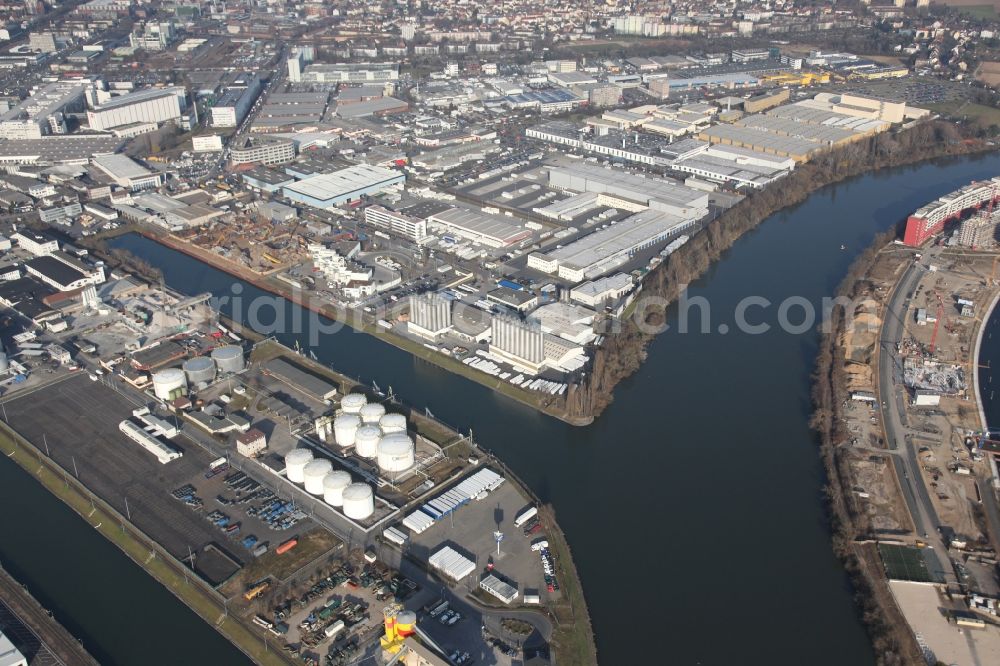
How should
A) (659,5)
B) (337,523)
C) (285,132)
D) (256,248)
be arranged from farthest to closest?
(659,5), (285,132), (256,248), (337,523)

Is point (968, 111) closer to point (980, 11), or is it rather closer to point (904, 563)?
point (980, 11)

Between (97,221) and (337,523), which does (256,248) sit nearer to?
(97,221)

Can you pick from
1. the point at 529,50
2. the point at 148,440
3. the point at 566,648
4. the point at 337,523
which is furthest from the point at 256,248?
the point at 529,50

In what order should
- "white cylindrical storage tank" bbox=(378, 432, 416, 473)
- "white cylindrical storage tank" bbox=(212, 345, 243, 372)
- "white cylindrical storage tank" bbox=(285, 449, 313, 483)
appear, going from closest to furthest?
1. "white cylindrical storage tank" bbox=(285, 449, 313, 483)
2. "white cylindrical storage tank" bbox=(378, 432, 416, 473)
3. "white cylindrical storage tank" bbox=(212, 345, 243, 372)

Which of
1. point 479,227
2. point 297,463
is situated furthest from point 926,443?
point 479,227

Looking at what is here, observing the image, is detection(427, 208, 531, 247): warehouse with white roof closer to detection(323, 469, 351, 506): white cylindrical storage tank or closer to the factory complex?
the factory complex

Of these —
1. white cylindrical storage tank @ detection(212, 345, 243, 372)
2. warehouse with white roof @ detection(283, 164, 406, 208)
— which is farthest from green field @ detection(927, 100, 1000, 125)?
white cylindrical storage tank @ detection(212, 345, 243, 372)
